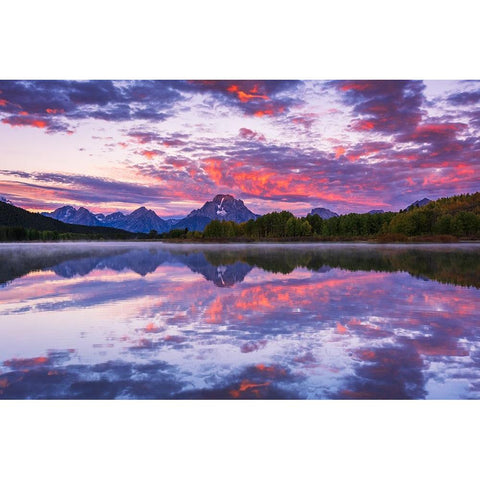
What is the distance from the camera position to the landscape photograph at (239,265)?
195 inches

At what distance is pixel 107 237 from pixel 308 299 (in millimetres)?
86497

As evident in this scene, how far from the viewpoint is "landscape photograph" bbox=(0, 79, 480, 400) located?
495 centimetres

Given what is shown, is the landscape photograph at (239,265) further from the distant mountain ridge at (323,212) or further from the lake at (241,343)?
the distant mountain ridge at (323,212)

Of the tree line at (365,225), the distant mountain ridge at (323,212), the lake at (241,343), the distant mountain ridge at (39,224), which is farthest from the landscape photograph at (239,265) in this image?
the tree line at (365,225)

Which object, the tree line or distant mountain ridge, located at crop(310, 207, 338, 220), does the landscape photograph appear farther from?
the tree line

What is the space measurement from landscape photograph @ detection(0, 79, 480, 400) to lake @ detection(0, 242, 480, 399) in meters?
0.03

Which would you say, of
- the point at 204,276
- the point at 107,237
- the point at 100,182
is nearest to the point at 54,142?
the point at 100,182

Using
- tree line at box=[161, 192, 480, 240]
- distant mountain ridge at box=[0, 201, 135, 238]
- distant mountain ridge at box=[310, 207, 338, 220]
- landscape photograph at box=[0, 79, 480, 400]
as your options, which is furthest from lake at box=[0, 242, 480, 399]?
tree line at box=[161, 192, 480, 240]

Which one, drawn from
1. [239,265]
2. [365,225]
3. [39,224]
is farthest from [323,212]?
[239,265]

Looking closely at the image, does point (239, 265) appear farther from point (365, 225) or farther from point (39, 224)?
point (365, 225)

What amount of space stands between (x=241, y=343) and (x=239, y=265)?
Result: 12483mm

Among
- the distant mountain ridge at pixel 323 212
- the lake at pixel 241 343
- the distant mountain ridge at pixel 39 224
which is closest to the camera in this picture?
the lake at pixel 241 343

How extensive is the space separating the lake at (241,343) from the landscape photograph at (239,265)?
3 cm

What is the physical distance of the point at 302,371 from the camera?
4.98m
